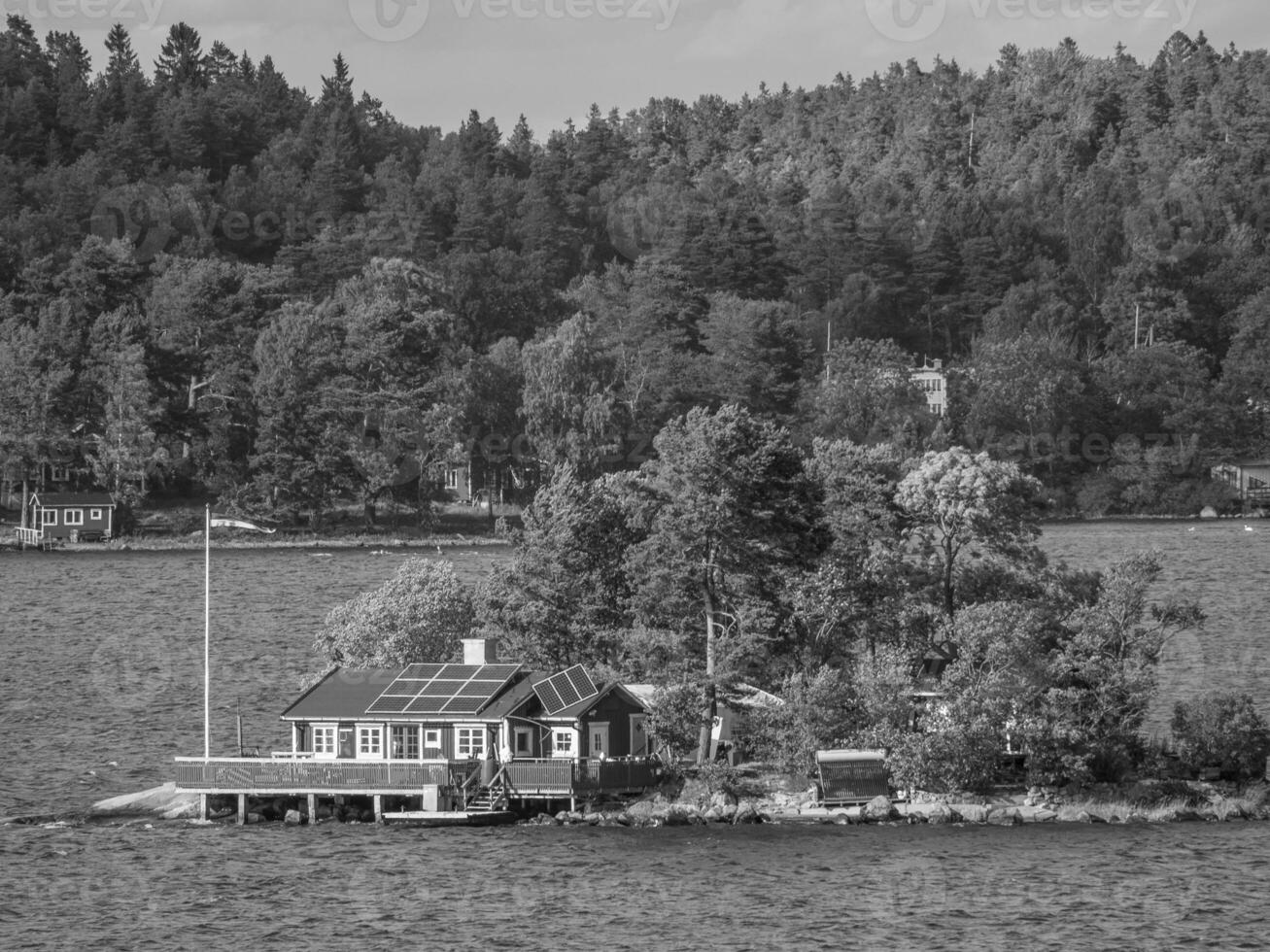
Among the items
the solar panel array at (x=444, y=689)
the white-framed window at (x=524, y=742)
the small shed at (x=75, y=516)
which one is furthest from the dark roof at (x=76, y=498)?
the white-framed window at (x=524, y=742)

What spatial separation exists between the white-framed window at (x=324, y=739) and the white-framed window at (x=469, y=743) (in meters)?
3.56

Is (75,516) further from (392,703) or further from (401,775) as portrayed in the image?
(401,775)

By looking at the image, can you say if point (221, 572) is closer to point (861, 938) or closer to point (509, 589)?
point (509, 589)

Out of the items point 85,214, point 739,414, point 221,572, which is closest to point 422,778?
point 739,414

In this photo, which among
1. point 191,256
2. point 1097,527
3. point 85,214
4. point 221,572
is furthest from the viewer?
point 85,214

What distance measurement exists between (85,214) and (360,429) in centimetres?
7375

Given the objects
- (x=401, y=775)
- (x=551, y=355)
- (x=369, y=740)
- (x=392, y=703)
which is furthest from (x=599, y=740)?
(x=551, y=355)

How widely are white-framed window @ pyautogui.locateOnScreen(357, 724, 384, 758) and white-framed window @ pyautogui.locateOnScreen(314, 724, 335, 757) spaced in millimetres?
788

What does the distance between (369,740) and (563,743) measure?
210 inches

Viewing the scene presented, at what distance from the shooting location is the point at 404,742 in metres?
56.5

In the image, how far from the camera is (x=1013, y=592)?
61750 mm

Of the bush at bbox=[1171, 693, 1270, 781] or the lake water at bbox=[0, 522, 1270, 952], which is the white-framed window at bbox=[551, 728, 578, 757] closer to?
the lake water at bbox=[0, 522, 1270, 952]

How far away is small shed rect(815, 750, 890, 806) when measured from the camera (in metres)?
55.2

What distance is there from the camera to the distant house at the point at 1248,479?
163m
